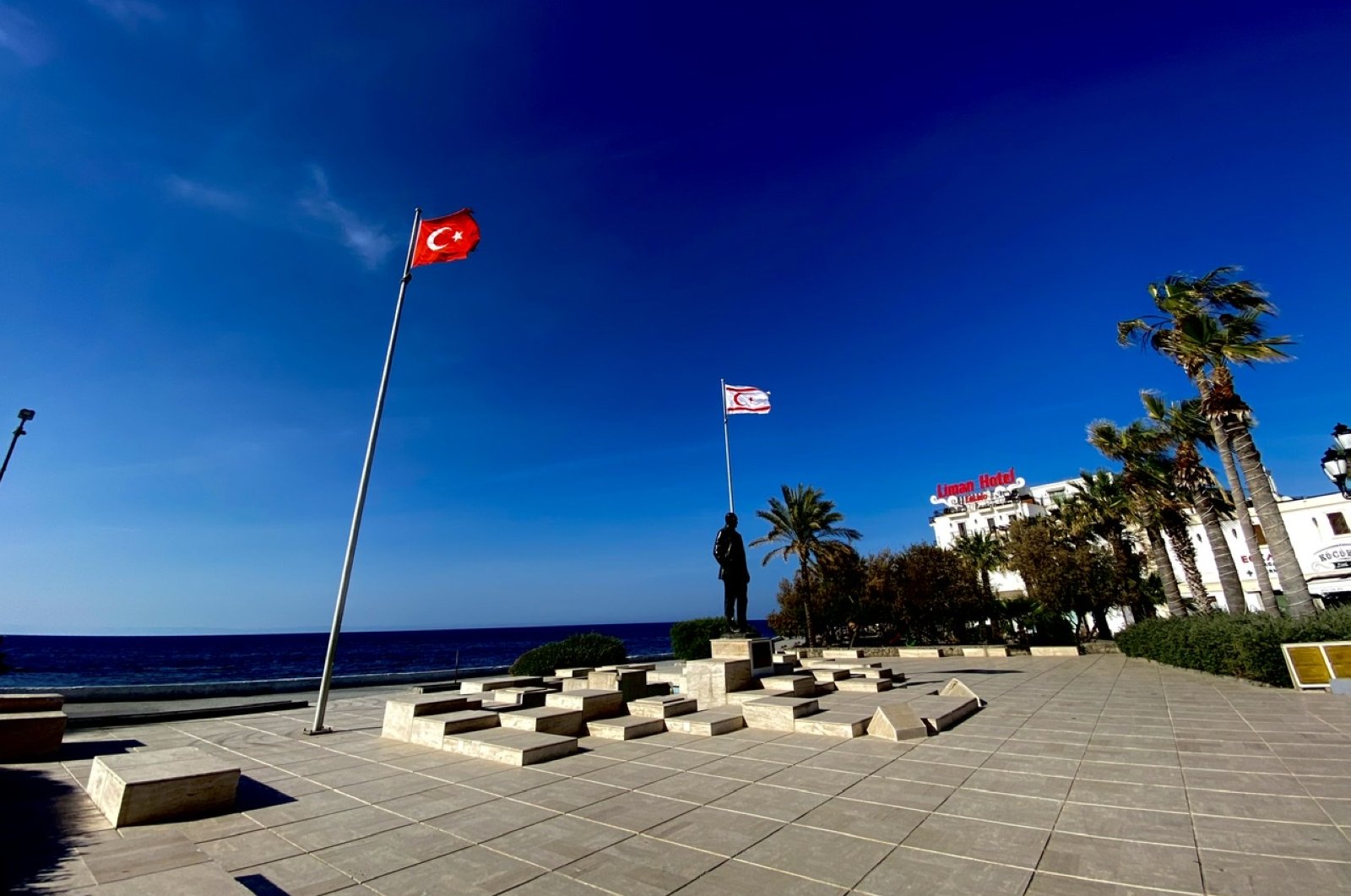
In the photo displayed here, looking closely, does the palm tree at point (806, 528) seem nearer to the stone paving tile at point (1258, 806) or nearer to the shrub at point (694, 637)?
the shrub at point (694, 637)

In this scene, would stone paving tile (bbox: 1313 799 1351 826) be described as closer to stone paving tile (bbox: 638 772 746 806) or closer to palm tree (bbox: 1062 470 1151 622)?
stone paving tile (bbox: 638 772 746 806)

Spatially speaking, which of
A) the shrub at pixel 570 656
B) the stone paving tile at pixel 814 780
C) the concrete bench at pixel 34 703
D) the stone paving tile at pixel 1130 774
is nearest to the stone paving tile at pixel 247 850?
the stone paving tile at pixel 814 780

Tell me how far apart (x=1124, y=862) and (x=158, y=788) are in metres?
9.30

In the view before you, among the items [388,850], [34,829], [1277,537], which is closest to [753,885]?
[388,850]

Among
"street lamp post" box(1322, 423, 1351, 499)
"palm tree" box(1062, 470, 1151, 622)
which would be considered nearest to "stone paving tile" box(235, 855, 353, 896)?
"street lamp post" box(1322, 423, 1351, 499)

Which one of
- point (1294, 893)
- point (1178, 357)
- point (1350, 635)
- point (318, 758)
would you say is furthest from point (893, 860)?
point (1178, 357)

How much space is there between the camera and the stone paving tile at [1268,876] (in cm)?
397

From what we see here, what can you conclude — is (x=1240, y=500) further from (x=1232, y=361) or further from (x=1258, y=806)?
(x=1258, y=806)

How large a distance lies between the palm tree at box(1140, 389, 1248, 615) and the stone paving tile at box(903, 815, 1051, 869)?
21612mm

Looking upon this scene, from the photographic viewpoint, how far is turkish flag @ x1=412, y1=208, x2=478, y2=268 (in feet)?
46.3

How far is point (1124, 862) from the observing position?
451 cm

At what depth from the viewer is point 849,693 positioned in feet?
47.3

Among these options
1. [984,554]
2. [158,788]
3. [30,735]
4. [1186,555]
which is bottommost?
[158,788]

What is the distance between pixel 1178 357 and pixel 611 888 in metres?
22.5
